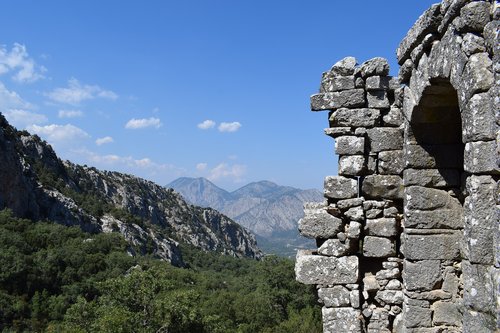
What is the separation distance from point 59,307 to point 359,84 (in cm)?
2849

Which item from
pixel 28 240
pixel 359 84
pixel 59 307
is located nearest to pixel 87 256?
pixel 28 240

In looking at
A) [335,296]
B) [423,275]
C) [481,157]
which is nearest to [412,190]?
[423,275]

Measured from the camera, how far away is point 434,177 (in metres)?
5.70

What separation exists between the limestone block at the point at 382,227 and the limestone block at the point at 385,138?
40.4 inches

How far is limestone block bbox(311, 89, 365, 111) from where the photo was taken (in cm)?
641

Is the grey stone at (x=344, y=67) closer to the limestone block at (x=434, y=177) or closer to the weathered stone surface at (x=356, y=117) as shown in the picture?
the weathered stone surface at (x=356, y=117)

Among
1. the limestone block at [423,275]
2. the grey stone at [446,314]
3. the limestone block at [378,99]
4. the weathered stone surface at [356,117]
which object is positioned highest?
the limestone block at [378,99]

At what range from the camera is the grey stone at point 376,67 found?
20.7ft

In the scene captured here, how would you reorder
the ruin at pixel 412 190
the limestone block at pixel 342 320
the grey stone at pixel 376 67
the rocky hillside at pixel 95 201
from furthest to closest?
the rocky hillside at pixel 95 201 < the grey stone at pixel 376 67 < the limestone block at pixel 342 320 < the ruin at pixel 412 190

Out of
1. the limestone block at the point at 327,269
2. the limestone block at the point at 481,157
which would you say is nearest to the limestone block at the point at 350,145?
the limestone block at the point at 327,269

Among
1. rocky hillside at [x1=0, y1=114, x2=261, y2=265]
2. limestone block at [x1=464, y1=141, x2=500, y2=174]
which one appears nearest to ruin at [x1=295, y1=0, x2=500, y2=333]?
limestone block at [x1=464, y1=141, x2=500, y2=174]

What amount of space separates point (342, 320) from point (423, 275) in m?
1.32

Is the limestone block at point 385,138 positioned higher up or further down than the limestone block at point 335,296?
higher up

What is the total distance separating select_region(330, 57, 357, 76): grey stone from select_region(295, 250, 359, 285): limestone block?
2716 millimetres
